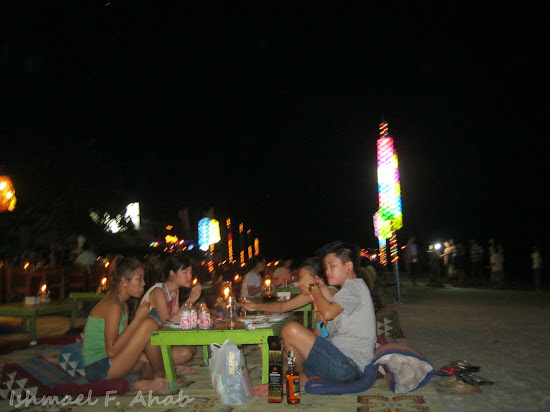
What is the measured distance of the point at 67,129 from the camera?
1939 cm

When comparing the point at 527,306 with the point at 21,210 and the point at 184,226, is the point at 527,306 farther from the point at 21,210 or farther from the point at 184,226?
the point at 184,226

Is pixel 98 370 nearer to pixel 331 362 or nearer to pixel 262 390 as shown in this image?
pixel 262 390

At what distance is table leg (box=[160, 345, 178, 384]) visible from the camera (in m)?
5.03

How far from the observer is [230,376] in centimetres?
468

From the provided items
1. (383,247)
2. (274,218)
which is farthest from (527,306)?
(274,218)

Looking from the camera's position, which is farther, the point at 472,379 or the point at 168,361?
the point at 472,379

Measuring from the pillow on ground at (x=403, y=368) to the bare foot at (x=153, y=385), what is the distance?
6.76 ft

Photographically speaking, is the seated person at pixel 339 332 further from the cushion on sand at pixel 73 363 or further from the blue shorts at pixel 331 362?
the cushion on sand at pixel 73 363

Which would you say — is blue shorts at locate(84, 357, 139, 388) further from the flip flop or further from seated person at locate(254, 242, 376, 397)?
the flip flop

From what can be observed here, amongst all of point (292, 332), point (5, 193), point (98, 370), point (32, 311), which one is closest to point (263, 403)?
point (292, 332)

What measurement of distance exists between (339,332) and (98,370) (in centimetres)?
232

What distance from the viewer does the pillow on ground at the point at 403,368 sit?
4.92 metres

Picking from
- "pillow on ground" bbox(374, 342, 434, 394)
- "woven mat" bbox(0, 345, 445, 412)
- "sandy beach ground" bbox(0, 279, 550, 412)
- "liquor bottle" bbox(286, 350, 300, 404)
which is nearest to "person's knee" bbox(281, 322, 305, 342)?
"liquor bottle" bbox(286, 350, 300, 404)

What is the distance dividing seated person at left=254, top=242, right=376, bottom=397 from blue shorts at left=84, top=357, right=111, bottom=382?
143 cm
